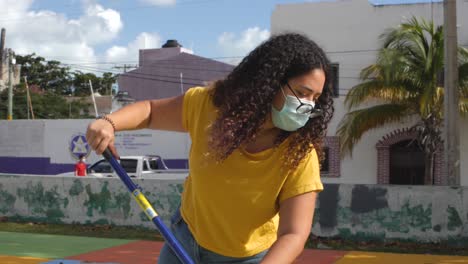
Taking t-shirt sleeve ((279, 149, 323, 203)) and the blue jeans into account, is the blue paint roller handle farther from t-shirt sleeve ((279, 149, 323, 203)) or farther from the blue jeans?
t-shirt sleeve ((279, 149, 323, 203))

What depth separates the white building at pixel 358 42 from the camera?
1864cm

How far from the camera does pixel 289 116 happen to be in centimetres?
235

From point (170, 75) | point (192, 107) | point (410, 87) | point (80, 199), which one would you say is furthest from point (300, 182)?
point (170, 75)

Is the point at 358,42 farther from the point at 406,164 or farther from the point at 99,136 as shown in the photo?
the point at 99,136

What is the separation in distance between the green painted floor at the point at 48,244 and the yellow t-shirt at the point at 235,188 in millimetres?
6512

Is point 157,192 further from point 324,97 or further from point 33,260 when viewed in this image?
point 324,97

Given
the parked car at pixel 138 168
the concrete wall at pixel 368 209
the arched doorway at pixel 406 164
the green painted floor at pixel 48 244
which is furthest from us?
the arched doorway at pixel 406 164

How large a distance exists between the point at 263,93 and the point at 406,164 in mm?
17172

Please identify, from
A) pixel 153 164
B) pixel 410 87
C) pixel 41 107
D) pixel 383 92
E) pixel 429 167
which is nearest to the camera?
pixel 410 87

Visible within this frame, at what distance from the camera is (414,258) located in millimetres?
8414

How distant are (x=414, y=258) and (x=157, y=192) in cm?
453

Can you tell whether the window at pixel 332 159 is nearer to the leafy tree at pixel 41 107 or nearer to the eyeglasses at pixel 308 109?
the eyeglasses at pixel 308 109

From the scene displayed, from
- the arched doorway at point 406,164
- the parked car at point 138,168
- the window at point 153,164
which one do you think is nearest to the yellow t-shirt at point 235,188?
the parked car at point 138,168

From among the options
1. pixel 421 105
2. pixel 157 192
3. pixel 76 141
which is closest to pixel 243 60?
pixel 157 192
